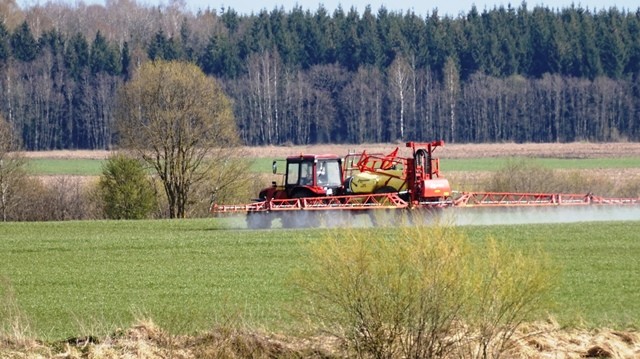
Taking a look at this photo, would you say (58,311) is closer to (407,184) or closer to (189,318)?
(189,318)

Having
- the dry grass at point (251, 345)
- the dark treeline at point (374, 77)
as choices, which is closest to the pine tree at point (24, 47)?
the dark treeline at point (374, 77)

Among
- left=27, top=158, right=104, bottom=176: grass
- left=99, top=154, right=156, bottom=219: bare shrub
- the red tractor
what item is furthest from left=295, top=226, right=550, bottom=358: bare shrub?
left=27, top=158, right=104, bottom=176: grass

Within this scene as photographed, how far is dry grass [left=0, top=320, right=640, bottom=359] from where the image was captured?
659 inches

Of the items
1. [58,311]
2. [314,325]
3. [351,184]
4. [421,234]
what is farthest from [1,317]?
[351,184]

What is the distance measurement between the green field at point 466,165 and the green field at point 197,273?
31.6 m

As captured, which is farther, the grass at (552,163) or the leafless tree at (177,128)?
the grass at (552,163)

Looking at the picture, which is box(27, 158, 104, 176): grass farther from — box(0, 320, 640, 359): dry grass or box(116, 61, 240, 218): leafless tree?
box(0, 320, 640, 359): dry grass

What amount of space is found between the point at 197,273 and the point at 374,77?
8181 cm

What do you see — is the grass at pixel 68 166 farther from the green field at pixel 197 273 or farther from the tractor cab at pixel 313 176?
the green field at pixel 197 273

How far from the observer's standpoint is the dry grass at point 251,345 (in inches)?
659

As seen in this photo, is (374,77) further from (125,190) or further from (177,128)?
(125,190)

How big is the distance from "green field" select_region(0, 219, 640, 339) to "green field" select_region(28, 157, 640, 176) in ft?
A: 104

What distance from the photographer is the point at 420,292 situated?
15.8 m

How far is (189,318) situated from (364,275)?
353 cm
